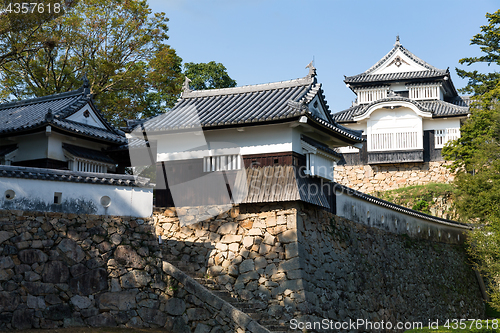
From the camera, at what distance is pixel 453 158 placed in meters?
35.9

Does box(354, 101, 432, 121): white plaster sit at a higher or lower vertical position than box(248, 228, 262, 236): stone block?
higher

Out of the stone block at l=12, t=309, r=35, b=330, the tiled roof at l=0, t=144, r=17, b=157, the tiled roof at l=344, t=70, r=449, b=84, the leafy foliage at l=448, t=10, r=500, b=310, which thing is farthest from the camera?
the tiled roof at l=344, t=70, r=449, b=84

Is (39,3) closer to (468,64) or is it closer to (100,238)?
(100,238)

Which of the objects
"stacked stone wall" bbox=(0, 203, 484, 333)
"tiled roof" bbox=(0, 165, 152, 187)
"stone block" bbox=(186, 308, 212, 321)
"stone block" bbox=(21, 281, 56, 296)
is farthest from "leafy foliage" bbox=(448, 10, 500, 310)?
"stone block" bbox=(21, 281, 56, 296)

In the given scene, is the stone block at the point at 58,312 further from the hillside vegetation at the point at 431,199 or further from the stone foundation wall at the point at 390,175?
the stone foundation wall at the point at 390,175

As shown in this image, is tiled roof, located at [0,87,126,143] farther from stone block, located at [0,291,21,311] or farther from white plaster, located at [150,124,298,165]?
stone block, located at [0,291,21,311]

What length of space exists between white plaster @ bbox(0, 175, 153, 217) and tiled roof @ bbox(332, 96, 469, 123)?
25317 mm

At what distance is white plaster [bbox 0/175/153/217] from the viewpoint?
15.4 m

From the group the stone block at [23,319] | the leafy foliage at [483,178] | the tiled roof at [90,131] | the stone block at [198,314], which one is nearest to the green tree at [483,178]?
the leafy foliage at [483,178]

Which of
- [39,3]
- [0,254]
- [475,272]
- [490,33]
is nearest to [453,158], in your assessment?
[475,272]

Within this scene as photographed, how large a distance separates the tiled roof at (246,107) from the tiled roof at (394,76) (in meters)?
20.8

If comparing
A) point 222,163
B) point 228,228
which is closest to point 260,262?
point 228,228

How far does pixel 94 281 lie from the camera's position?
51.8 feet

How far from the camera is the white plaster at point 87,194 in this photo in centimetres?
1538
